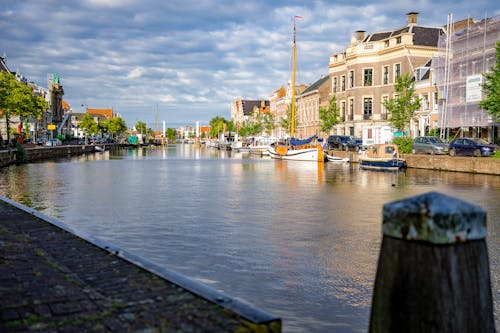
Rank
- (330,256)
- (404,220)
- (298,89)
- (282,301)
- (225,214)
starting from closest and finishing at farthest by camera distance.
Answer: (404,220)
(282,301)
(330,256)
(225,214)
(298,89)

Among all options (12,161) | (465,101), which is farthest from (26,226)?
(465,101)

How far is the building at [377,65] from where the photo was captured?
6384cm

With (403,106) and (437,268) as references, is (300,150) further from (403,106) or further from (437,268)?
(437,268)

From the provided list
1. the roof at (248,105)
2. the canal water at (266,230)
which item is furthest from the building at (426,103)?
the roof at (248,105)

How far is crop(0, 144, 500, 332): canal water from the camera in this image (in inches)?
309

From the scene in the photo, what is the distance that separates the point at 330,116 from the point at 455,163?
122 feet

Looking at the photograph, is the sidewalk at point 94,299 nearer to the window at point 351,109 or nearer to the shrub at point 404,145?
the shrub at point 404,145

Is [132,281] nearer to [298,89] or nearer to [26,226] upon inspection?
[26,226]

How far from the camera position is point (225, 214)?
1666cm

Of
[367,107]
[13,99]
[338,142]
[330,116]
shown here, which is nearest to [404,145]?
[338,142]

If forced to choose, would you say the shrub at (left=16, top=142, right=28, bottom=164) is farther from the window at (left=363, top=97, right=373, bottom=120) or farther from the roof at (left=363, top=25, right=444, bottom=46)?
the roof at (left=363, top=25, right=444, bottom=46)

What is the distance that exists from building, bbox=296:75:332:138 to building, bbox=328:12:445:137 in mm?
8964

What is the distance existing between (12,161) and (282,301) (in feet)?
145

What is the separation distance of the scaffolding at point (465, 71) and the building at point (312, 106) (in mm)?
31221
